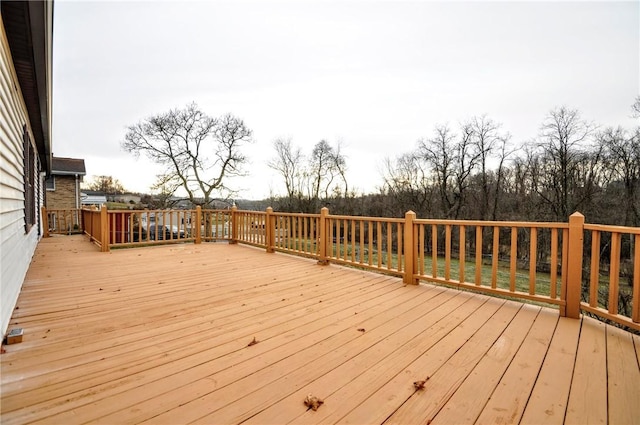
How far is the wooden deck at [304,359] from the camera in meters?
1.38

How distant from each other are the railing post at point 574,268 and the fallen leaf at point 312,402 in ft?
8.41

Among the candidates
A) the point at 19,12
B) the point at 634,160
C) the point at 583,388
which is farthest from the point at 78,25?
the point at 634,160

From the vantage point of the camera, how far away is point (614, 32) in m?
7.14

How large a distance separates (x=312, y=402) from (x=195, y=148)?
55.1 feet

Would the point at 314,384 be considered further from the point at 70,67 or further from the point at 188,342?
the point at 70,67

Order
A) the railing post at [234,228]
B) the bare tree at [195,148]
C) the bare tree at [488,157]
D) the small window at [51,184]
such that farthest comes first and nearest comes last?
the bare tree at [488,157] < the small window at [51,184] < the bare tree at [195,148] < the railing post at [234,228]

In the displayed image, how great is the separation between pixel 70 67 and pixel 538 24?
11.9 meters

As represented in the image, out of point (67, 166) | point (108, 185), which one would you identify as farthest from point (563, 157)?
point (108, 185)

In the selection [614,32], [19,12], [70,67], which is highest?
[614,32]

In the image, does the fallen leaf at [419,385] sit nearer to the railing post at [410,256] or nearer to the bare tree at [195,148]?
the railing post at [410,256]

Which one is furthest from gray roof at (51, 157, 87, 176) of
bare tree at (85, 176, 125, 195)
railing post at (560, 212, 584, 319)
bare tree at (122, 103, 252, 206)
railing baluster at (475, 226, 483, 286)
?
railing post at (560, 212, 584, 319)

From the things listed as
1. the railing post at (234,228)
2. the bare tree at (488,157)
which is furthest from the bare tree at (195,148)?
the bare tree at (488,157)

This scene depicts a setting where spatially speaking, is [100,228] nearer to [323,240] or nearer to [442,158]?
[323,240]

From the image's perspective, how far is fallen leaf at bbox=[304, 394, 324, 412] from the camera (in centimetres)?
140
